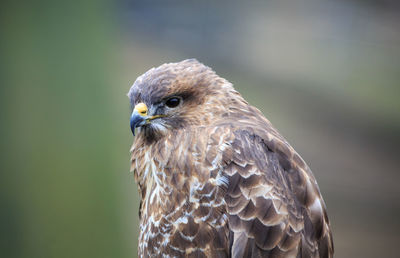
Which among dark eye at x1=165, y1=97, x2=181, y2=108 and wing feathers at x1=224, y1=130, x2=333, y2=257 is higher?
dark eye at x1=165, y1=97, x2=181, y2=108

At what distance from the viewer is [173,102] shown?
2182 millimetres

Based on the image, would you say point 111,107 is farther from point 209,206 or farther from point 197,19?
point 209,206

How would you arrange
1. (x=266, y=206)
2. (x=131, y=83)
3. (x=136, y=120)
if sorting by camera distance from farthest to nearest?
1. (x=131, y=83)
2. (x=136, y=120)
3. (x=266, y=206)

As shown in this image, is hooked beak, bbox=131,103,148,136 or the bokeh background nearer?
hooked beak, bbox=131,103,148,136

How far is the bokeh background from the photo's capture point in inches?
177

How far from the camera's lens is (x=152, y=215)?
212 centimetres

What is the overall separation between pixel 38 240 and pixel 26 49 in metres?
1.75

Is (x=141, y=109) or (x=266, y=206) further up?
(x=141, y=109)

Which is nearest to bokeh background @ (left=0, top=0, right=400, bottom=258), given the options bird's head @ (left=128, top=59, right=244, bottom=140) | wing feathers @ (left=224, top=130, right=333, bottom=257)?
bird's head @ (left=128, top=59, right=244, bottom=140)

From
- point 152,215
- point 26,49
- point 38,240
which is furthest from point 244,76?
point 152,215

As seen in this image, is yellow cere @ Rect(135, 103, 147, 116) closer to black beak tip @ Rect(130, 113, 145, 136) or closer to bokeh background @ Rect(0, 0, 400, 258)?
black beak tip @ Rect(130, 113, 145, 136)

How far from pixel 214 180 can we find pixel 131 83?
116 inches

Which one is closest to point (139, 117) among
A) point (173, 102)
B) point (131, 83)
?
point (173, 102)

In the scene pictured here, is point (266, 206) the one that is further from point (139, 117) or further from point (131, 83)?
point (131, 83)
